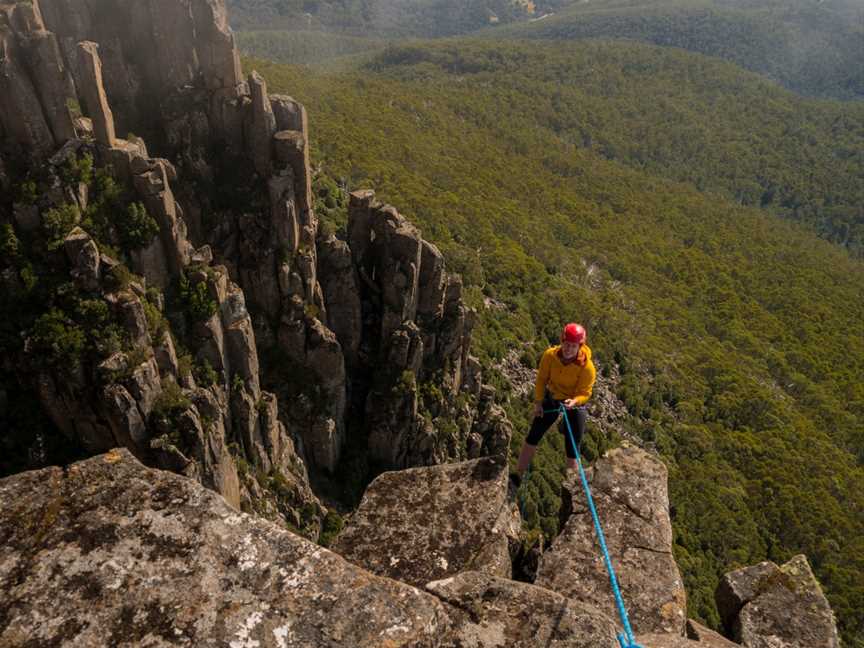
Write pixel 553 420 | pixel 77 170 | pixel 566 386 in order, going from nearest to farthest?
pixel 566 386, pixel 553 420, pixel 77 170

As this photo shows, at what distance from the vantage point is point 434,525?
37.0ft

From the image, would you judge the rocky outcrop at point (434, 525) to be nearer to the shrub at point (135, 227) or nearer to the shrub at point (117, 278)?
the shrub at point (117, 278)

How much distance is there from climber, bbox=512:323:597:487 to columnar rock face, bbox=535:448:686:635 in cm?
122

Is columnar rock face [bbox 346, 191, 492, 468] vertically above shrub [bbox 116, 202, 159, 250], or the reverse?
shrub [bbox 116, 202, 159, 250]

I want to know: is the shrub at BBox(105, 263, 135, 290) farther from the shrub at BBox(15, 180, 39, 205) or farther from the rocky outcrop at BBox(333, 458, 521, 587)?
the rocky outcrop at BBox(333, 458, 521, 587)

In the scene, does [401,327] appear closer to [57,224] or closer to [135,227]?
[135,227]

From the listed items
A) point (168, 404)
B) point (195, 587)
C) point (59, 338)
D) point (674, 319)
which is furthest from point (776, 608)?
point (674, 319)

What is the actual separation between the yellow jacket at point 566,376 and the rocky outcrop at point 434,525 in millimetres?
3721

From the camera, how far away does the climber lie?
15188mm

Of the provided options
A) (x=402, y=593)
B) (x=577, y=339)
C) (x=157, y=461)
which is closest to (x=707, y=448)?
(x=157, y=461)

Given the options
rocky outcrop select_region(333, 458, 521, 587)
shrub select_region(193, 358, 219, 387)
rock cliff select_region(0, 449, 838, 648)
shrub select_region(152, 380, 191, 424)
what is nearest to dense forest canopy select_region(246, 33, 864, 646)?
shrub select_region(193, 358, 219, 387)

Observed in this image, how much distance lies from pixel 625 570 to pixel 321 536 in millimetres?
36409

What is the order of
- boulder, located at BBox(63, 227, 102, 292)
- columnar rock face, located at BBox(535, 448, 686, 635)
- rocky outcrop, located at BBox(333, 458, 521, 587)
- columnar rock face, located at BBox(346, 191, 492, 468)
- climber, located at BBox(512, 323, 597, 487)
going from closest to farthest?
rocky outcrop, located at BBox(333, 458, 521, 587), columnar rock face, located at BBox(535, 448, 686, 635), climber, located at BBox(512, 323, 597, 487), boulder, located at BBox(63, 227, 102, 292), columnar rock face, located at BBox(346, 191, 492, 468)

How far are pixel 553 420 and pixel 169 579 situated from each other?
1186 centimetres
